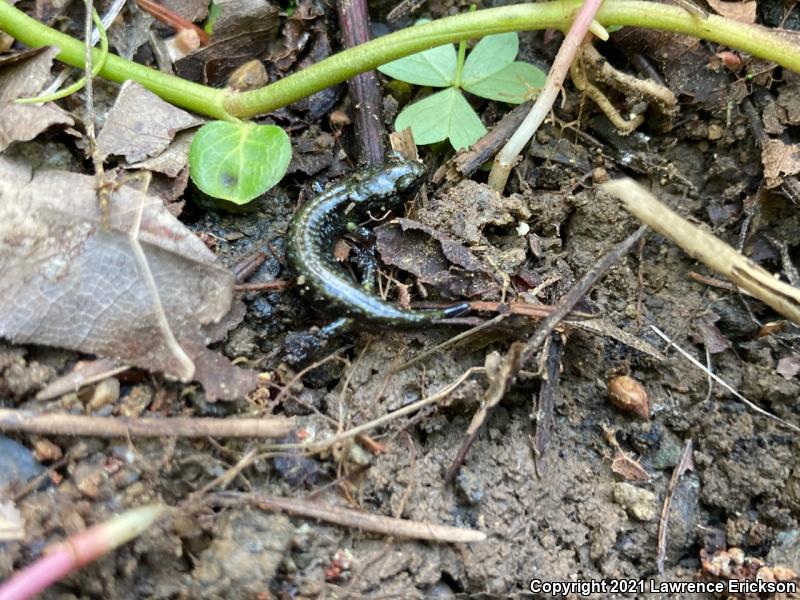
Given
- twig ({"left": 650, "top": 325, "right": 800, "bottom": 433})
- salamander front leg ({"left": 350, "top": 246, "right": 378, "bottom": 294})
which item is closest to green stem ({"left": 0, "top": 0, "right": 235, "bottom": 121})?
salamander front leg ({"left": 350, "top": 246, "right": 378, "bottom": 294})

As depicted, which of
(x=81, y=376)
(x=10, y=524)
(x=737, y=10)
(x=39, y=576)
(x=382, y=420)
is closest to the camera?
(x=39, y=576)

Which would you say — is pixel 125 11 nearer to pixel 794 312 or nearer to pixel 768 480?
pixel 794 312

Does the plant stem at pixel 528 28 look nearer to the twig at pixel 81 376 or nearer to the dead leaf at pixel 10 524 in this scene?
the twig at pixel 81 376

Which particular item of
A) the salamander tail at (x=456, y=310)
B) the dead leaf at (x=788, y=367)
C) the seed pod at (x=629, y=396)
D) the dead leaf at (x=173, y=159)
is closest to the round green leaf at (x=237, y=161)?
the dead leaf at (x=173, y=159)

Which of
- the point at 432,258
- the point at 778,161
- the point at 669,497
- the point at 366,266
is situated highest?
the point at 778,161

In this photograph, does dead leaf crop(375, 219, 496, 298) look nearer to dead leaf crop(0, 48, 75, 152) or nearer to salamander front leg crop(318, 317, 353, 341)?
salamander front leg crop(318, 317, 353, 341)

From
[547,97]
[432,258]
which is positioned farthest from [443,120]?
[432,258]

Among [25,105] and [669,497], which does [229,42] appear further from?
→ [669,497]
